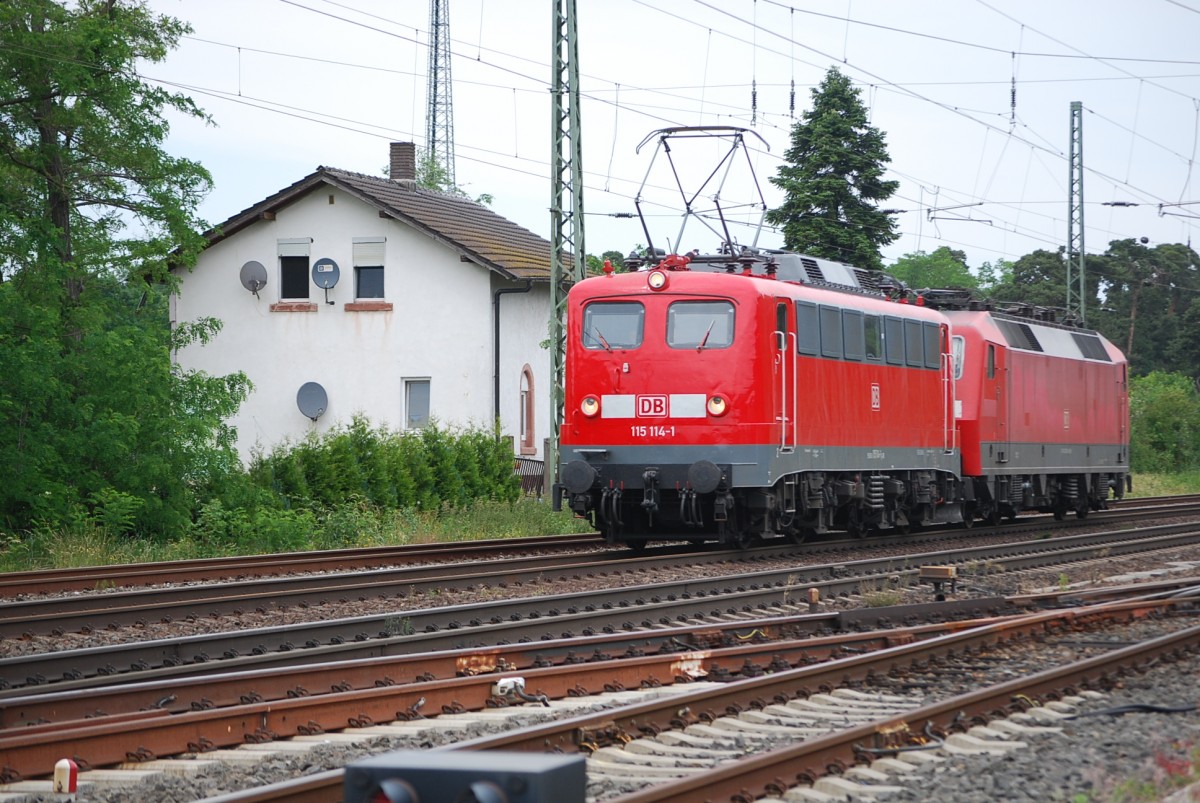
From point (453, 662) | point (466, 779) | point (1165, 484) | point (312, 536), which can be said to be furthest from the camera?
point (1165, 484)

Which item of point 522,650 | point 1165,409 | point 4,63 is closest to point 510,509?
point 4,63

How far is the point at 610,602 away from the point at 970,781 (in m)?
6.73

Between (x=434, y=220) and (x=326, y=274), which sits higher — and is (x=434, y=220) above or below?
above

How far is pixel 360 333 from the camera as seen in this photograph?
35.8 m

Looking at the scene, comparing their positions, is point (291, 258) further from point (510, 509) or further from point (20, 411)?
point (20, 411)

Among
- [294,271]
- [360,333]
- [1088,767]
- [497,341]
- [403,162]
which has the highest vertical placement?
[403,162]

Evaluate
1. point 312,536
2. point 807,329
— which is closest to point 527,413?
point 312,536

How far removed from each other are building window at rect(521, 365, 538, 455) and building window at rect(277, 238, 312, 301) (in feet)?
19.2

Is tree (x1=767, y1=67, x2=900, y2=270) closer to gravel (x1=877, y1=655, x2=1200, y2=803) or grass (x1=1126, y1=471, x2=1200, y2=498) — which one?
grass (x1=1126, y1=471, x2=1200, y2=498)

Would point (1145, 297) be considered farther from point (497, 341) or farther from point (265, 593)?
point (265, 593)

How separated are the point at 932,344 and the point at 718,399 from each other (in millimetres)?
5942

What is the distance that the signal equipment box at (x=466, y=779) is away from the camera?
3523 millimetres

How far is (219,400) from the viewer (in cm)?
2041

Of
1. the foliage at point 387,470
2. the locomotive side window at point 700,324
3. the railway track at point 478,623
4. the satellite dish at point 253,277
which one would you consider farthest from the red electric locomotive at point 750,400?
the satellite dish at point 253,277
